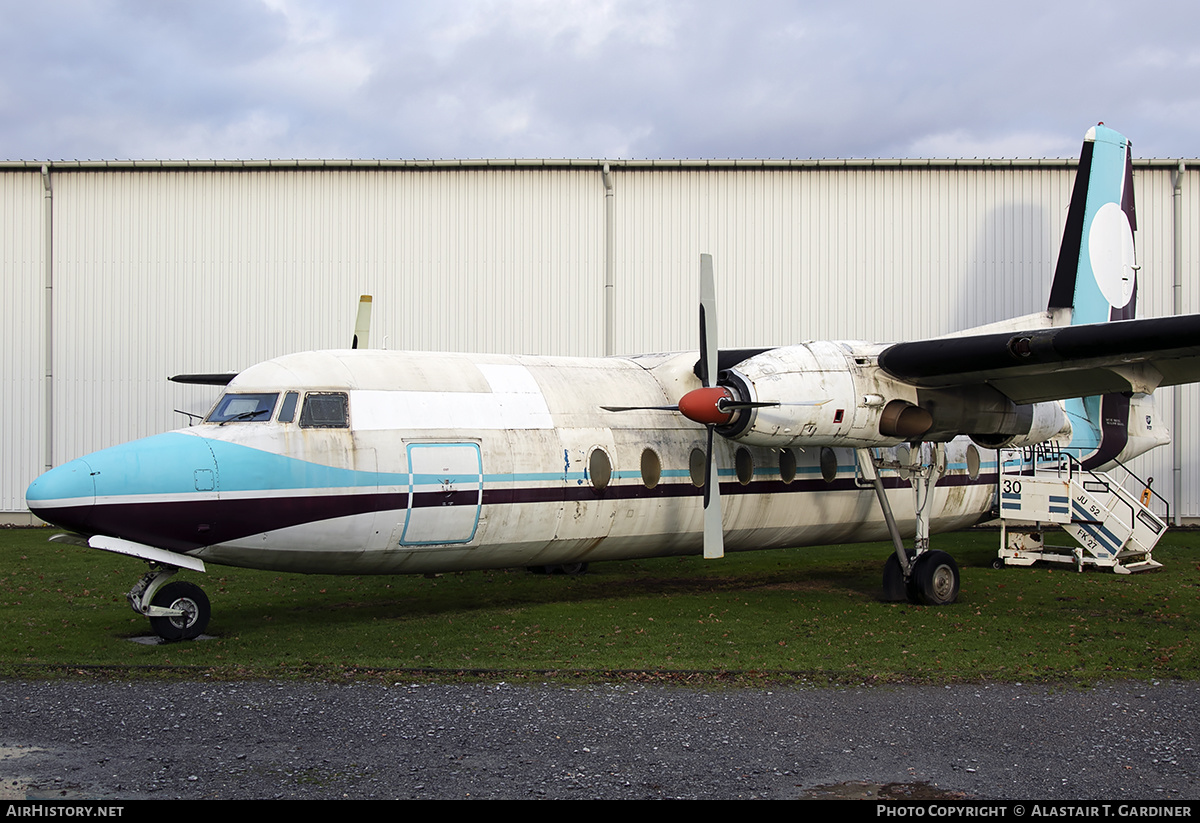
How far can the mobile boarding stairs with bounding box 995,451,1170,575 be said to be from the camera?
16.8 m

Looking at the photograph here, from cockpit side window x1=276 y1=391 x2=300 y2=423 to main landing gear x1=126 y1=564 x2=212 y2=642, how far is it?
1.83 metres

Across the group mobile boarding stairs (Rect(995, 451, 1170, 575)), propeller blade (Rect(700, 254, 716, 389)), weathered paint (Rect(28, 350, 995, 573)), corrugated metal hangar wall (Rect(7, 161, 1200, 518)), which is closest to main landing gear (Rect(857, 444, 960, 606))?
weathered paint (Rect(28, 350, 995, 573))

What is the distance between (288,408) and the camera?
10.5 meters

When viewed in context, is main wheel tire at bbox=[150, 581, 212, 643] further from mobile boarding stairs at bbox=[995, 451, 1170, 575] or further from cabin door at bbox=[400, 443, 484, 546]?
mobile boarding stairs at bbox=[995, 451, 1170, 575]

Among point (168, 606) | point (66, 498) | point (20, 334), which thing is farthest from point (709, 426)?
point (20, 334)

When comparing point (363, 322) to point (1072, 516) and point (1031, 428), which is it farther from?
point (1072, 516)

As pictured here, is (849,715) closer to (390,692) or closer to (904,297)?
(390,692)

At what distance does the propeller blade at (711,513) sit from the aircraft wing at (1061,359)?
97.2 inches

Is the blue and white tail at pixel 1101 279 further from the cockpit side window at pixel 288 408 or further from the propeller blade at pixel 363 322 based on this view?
the cockpit side window at pixel 288 408

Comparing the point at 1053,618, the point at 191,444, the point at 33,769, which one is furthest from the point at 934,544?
the point at 33,769

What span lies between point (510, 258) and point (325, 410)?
13843 millimetres

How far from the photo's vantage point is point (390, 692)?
8547 millimetres

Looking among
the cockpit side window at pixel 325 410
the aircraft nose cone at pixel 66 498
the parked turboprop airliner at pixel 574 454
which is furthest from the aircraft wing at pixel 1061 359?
the aircraft nose cone at pixel 66 498

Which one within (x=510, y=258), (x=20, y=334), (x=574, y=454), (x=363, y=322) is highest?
(x=510, y=258)
